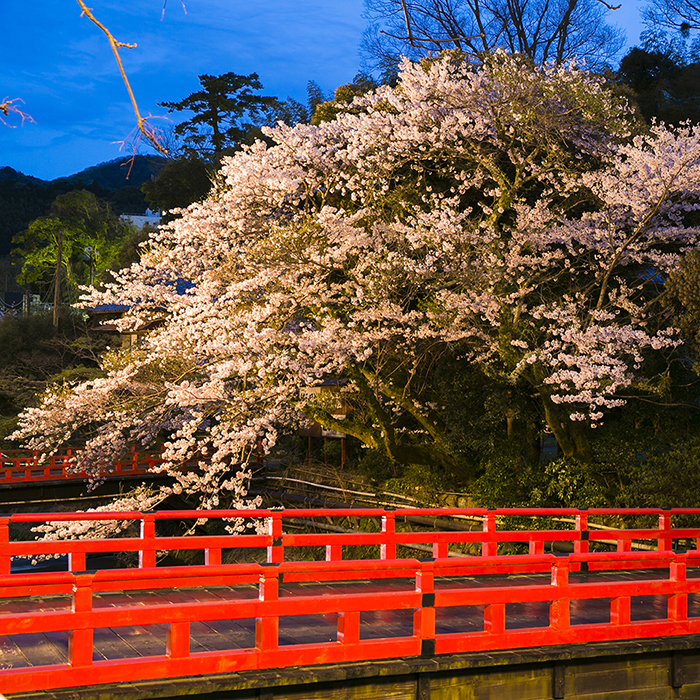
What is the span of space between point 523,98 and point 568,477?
27.4 ft

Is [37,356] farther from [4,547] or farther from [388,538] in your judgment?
[388,538]

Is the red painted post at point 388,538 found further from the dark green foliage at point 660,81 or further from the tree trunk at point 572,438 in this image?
the dark green foliage at point 660,81

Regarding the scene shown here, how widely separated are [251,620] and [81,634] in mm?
2700

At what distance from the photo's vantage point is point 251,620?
25.2 feet

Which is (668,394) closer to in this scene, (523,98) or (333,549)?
(523,98)

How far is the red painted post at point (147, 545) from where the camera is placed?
8172 mm

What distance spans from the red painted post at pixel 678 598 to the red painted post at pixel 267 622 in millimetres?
4412

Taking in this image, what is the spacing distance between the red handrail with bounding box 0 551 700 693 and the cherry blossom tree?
20.6 feet

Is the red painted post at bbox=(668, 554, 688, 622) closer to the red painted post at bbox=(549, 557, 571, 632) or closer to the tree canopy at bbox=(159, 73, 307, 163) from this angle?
the red painted post at bbox=(549, 557, 571, 632)

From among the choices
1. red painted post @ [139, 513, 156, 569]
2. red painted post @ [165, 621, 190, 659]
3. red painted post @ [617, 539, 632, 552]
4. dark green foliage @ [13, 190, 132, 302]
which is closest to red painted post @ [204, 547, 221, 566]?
red painted post @ [139, 513, 156, 569]

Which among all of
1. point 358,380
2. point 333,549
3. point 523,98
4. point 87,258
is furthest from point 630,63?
point 87,258

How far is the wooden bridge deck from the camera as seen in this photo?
21.1 feet

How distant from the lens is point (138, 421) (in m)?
15.6

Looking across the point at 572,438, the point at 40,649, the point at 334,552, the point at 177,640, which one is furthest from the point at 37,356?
the point at 177,640
